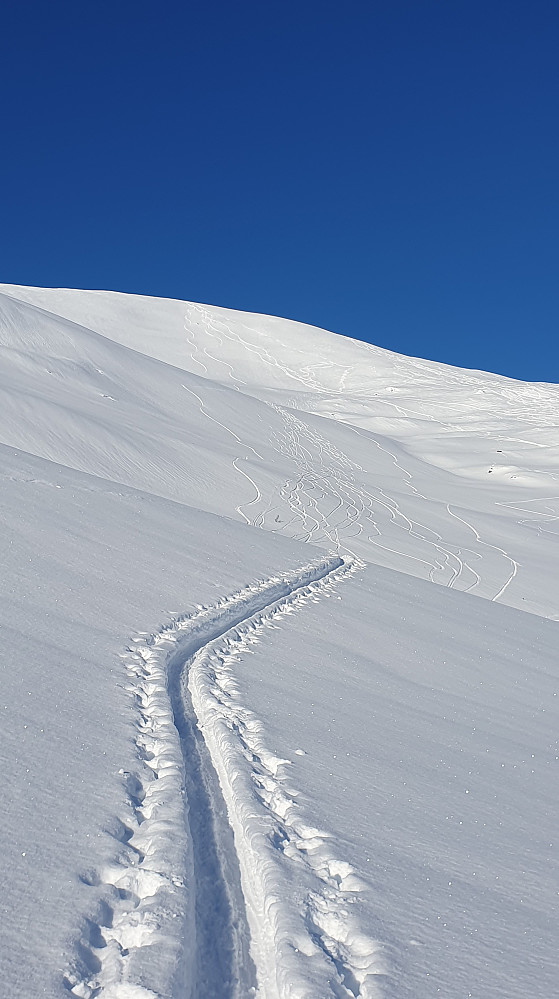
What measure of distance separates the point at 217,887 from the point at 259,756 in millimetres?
1731

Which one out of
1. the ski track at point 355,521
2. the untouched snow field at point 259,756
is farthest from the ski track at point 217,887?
the ski track at point 355,521

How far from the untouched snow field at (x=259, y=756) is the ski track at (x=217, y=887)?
1 cm

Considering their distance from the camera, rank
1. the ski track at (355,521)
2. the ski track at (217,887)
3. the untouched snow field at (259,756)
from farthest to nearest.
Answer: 1. the ski track at (355,521)
2. the untouched snow field at (259,756)
3. the ski track at (217,887)

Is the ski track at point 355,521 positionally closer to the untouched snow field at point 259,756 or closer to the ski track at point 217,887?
the untouched snow field at point 259,756

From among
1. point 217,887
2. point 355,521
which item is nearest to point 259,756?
point 217,887

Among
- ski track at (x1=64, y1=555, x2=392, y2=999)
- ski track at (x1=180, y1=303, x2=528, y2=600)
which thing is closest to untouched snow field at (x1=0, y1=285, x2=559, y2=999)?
ski track at (x1=64, y1=555, x2=392, y2=999)

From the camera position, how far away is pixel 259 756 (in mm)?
6035

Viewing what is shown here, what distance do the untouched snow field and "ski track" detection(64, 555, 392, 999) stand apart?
1 cm

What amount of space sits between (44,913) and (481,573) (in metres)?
18.9

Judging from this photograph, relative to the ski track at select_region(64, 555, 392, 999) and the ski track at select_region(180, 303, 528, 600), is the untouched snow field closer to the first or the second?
the ski track at select_region(64, 555, 392, 999)

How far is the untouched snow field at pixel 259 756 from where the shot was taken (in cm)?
370

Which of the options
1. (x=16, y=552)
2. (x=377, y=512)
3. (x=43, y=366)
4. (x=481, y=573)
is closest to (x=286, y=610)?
(x=16, y=552)

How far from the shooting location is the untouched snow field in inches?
146

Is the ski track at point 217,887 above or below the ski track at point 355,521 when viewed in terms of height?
below
